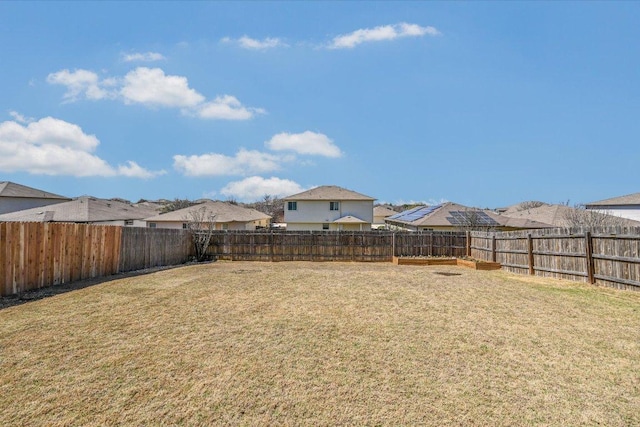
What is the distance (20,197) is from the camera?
32781mm

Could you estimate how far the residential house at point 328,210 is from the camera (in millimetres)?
31688

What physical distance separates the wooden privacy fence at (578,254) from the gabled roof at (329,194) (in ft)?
58.6

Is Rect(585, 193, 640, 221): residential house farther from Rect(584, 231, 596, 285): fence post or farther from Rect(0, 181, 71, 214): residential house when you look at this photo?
Rect(0, 181, 71, 214): residential house

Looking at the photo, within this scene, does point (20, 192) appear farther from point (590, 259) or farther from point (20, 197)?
point (590, 259)

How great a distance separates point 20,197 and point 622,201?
53425 mm

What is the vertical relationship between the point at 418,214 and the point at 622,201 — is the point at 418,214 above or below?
below

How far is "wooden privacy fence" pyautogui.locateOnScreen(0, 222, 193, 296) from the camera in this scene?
8664 millimetres

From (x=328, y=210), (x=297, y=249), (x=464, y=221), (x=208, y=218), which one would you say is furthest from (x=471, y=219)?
(x=208, y=218)

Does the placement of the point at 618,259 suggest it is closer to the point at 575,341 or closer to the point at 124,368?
the point at 575,341

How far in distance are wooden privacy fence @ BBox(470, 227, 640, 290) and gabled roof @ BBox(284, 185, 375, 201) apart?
17855mm

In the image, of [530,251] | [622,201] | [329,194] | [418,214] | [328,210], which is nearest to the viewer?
[530,251]

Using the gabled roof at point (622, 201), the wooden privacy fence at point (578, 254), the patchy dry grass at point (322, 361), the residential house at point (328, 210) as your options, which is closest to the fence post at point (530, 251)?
the wooden privacy fence at point (578, 254)

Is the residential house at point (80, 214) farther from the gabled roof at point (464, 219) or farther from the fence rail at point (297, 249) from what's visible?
the gabled roof at point (464, 219)

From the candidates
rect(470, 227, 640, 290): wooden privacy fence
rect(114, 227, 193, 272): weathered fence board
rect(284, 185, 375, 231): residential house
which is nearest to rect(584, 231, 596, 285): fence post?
rect(470, 227, 640, 290): wooden privacy fence
